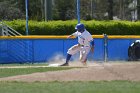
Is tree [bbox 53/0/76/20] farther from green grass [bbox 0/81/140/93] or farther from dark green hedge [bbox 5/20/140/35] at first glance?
green grass [bbox 0/81/140/93]

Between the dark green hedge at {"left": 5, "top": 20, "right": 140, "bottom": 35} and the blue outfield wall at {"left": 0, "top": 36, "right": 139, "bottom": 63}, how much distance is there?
Answer: 33.9 feet

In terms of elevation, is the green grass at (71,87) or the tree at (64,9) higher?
the tree at (64,9)

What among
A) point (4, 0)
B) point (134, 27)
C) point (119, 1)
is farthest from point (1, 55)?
point (119, 1)

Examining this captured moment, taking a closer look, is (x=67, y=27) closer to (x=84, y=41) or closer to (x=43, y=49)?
(x=43, y=49)

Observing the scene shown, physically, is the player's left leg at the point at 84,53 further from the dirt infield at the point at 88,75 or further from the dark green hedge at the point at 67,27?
the dark green hedge at the point at 67,27

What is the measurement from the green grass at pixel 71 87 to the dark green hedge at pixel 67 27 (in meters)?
19.9

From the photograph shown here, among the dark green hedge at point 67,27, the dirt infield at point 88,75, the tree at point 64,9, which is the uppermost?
the tree at point 64,9

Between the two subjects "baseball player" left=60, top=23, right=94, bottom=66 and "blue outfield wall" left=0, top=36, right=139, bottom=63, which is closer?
"baseball player" left=60, top=23, right=94, bottom=66

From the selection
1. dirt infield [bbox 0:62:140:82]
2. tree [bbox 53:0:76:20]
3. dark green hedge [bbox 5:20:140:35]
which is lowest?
dirt infield [bbox 0:62:140:82]

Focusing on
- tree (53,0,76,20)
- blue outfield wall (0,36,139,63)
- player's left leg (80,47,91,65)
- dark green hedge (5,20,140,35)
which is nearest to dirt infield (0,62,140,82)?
player's left leg (80,47,91,65)

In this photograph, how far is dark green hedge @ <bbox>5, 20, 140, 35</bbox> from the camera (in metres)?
32.7

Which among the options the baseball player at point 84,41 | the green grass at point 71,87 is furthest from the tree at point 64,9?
the green grass at point 71,87

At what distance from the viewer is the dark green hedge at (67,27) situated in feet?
107

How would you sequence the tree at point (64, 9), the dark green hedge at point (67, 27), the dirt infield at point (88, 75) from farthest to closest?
the tree at point (64, 9)
the dark green hedge at point (67, 27)
the dirt infield at point (88, 75)
